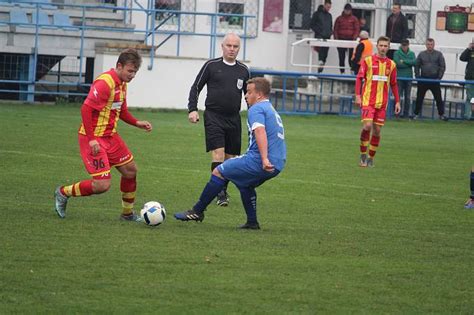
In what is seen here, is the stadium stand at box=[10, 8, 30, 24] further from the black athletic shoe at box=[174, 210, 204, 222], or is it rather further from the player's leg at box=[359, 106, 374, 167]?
the black athletic shoe at box=[174, 210, 204, 222]

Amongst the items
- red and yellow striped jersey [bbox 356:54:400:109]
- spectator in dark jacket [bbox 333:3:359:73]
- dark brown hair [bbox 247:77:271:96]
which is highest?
spectator in dark jacket [bbox 333:3:359:73]

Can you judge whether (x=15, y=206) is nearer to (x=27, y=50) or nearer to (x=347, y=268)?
(x=347, y=268)

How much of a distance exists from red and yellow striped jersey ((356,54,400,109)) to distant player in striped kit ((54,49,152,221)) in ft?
27.2

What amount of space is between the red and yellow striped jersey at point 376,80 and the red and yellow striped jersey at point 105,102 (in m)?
8.33

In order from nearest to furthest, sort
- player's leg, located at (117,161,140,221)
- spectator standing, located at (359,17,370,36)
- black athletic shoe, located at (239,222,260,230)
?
black athletic shoe, located at (239,222,260,230)
player's leg, located at (117,161,140,221)
spectator standing, located at (359,17,370,36)

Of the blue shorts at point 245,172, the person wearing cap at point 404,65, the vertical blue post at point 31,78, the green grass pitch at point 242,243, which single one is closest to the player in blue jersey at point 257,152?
the blue shorts at point 245,172

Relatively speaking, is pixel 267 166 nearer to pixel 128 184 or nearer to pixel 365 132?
pixel 128 184

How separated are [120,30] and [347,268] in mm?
21625

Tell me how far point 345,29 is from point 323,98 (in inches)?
92.2

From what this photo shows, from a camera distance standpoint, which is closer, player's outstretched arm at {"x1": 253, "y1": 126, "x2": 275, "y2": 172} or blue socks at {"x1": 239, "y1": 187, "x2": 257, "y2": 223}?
player's outstretched arm at {"x1": 253, "y1": 126, "x2": 275, "y2": 172}

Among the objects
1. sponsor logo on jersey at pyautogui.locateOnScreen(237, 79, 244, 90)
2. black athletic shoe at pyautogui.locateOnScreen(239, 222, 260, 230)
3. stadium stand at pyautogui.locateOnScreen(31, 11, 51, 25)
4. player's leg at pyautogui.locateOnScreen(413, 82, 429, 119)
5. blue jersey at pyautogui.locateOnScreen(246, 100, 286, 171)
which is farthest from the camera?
player's leg at pyautogui.locateOnScreen(413, 82, 429, 119)

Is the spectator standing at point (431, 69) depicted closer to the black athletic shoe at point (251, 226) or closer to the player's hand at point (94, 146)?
the black athletic shoe at point (251, 226)

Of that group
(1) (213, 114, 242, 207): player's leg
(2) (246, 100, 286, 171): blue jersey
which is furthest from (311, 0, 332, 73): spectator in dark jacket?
(2) (246, 100, 286, 171): blue jersey

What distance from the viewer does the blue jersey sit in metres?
10.8
